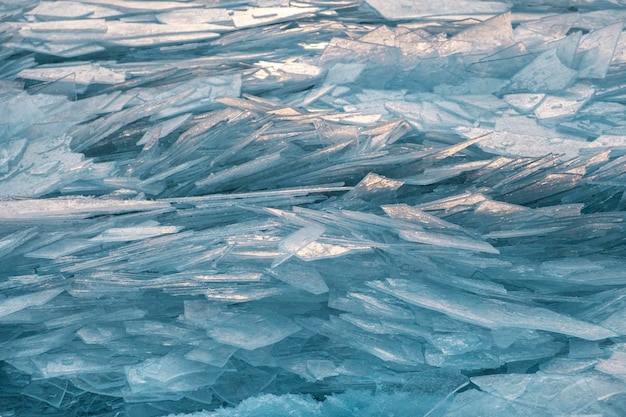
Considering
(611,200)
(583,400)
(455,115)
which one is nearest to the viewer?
(583,400)

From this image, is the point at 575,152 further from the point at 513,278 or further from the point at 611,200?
the point at 513,278

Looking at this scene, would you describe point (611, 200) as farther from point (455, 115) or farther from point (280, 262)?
point (280, 262)

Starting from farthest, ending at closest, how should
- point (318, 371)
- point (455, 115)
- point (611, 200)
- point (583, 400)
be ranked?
point (455, 115), point (611, 200), point (318, 371), point (583, 400)

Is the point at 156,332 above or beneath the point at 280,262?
beneath

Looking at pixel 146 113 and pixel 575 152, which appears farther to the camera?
pixel 146 113

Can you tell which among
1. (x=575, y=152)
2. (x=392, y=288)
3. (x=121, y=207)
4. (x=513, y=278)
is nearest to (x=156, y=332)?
(x=121, y=207)

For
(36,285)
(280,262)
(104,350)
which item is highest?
(280,262)
